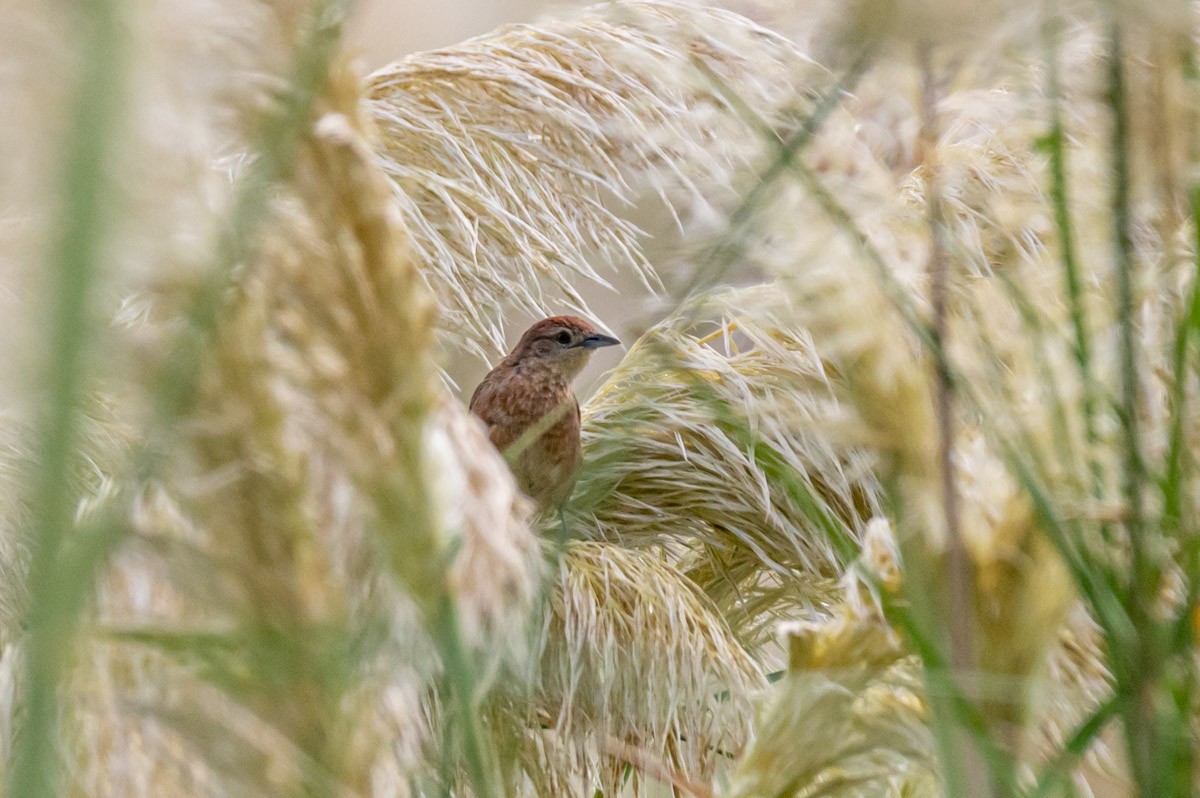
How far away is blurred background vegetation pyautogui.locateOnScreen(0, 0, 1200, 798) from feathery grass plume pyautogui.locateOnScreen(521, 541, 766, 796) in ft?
1.09

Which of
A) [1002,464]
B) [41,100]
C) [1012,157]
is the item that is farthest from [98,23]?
[1012,157]

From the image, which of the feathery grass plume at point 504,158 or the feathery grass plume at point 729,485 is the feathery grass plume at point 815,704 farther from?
the feathery grass plume at point 504,158

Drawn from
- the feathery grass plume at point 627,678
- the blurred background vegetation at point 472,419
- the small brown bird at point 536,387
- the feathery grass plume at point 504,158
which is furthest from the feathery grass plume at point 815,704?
the small brown bird at point 536,387

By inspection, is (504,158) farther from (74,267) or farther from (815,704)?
(74,267)

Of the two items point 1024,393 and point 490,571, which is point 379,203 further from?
point 1024,393

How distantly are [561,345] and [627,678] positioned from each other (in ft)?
3.31

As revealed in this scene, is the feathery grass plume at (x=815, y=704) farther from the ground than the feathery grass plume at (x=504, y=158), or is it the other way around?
the feathery grass plume at (x=815, y=704)

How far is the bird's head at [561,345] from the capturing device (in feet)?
5.57

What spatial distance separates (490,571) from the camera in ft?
0.78

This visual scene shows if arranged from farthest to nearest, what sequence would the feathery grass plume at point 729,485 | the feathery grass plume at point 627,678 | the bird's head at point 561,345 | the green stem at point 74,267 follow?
the bird's head at point 561,345 → the feathery grass plume at point 729,485 → the feathery grass plume at point 627,678 → the green stem at point 74,267

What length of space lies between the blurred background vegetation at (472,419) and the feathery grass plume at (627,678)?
33 centimetres

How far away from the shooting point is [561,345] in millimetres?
1734

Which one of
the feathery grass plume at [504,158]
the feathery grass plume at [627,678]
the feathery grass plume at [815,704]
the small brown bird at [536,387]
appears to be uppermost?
the feathery grass plume at [815,704]

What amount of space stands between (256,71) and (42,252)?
8 centimetres
